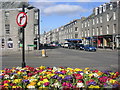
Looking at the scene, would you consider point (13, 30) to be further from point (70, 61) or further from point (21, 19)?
point (21, 19)

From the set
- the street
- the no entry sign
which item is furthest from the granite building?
the no entry sign

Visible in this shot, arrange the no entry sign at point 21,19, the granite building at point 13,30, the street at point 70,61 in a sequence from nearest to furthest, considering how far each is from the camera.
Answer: the no entry sign at point 21,19
the street at point 70,61
the granite building at point 13,30

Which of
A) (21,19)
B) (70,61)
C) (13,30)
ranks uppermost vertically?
(13,30)

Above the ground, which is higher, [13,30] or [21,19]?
[13,30]

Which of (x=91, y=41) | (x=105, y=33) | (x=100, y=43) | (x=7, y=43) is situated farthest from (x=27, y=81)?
(x=91, y=41)

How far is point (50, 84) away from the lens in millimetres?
4934

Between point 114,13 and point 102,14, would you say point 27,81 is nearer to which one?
point 114,13

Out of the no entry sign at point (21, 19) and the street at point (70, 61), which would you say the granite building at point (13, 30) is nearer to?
the street at point (70, 61)

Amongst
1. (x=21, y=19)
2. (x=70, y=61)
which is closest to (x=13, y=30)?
(x=70, y=61)

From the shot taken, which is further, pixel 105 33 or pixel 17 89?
pixel 105 33

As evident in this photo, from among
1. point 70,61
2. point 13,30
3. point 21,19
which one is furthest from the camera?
point 13,30

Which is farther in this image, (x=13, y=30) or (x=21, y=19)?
(x=13, y=30)

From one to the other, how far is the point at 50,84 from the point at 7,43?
39401mm


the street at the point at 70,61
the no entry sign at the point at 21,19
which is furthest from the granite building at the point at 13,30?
the no entry sign at the point at 21,19
